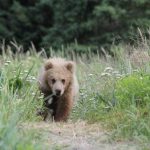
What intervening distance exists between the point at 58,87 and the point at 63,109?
0.94 feet

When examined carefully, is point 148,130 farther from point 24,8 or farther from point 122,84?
point 24,8

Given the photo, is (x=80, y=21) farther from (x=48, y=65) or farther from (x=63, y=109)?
(x=63, y=109)

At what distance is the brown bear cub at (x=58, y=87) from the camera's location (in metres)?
8.97

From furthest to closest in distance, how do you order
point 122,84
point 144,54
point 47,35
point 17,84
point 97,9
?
point 47,35, point 97,9, point 144,54, point 17,84, point 122,84

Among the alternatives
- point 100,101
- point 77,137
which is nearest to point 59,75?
point 100,101

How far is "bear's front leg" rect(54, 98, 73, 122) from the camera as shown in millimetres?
8945

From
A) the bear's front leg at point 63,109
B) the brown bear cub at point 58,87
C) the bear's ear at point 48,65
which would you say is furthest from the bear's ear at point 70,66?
the bear's front leg at point 63,109

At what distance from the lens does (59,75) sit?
925cm

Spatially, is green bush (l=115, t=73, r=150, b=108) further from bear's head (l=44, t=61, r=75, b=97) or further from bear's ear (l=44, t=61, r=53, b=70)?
bear's ear (l=44, t=61, r=53, b=70)

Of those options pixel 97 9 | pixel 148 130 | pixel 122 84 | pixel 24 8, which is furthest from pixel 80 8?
pixel 148 130

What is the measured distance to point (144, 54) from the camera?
31.4ft

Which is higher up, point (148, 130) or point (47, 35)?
point (148, 130)

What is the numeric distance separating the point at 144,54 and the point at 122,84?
4.28 ft

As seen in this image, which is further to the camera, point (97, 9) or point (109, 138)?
point (97, 9)
